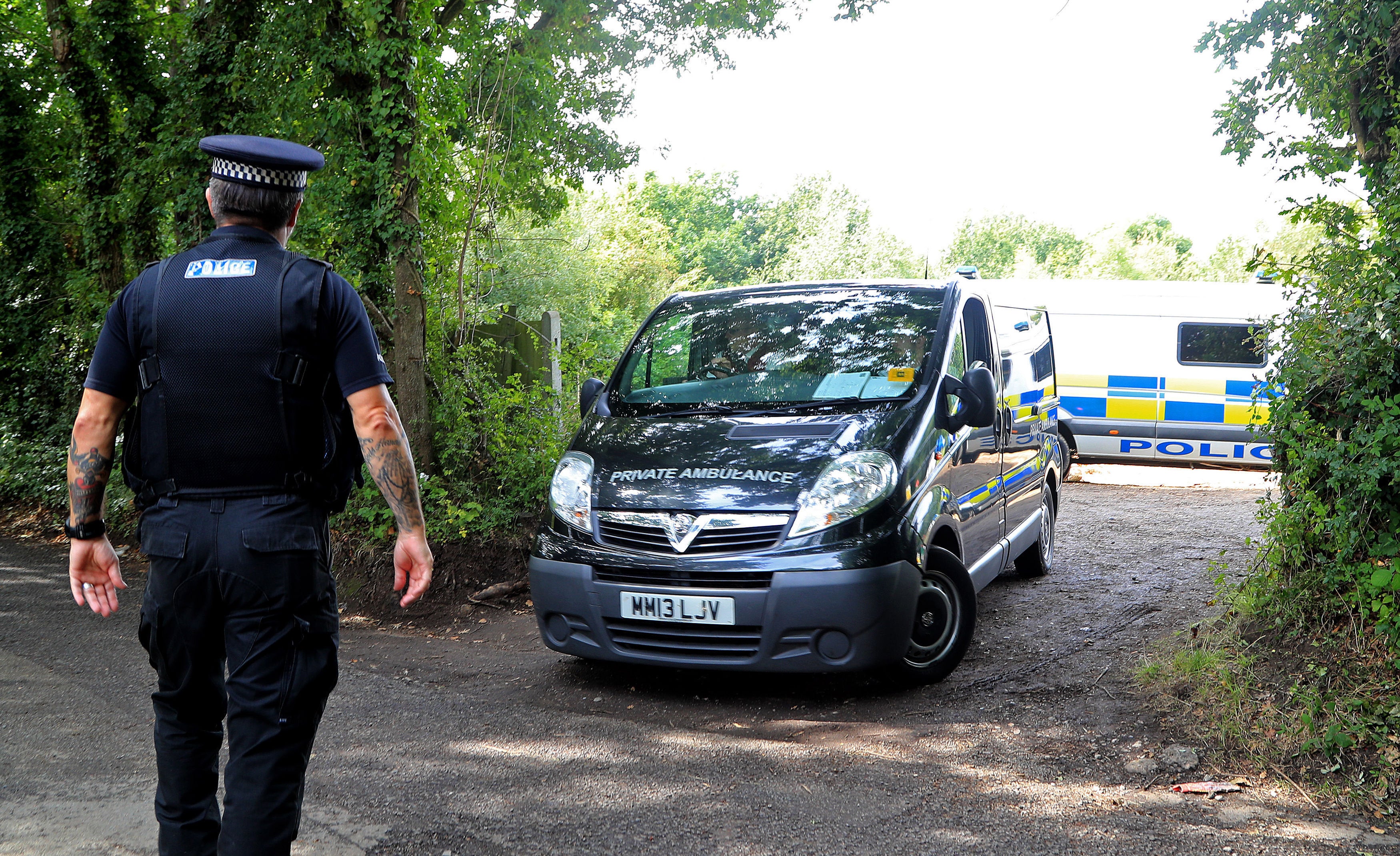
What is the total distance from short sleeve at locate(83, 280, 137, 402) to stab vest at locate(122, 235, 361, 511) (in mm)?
30

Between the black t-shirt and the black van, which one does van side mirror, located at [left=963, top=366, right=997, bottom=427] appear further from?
the black t-shirt

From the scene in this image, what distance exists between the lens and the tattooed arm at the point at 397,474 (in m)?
2.80

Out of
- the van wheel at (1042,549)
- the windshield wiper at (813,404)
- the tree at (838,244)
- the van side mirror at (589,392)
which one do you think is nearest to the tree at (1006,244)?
the tree at (838,244)

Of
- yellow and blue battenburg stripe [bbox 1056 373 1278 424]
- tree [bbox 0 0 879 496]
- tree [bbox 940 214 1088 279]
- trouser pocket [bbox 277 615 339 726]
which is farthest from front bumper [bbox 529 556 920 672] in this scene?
tree [bbox 940 214 1088 279]

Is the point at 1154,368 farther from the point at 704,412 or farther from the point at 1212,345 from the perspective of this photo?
the point at 704,412

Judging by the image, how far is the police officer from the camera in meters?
2.65

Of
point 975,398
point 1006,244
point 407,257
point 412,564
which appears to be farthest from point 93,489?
point 1006,244

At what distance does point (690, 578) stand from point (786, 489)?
0.56 metres

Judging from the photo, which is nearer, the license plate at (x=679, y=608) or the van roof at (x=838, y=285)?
the license plate at (x=679, y=608)

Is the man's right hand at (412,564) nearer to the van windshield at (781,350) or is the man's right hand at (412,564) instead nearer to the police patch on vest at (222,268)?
the police patch on vest at (222,268)

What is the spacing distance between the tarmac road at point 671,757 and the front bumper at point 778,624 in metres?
0.28

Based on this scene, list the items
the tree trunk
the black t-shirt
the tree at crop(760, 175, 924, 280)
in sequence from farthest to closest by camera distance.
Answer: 1. the tree at crop(760, 175, 924, 280)
2. the tree trunk
3. the black t-shirt

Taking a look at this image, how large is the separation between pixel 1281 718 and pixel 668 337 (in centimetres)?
350

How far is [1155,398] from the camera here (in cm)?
1458
